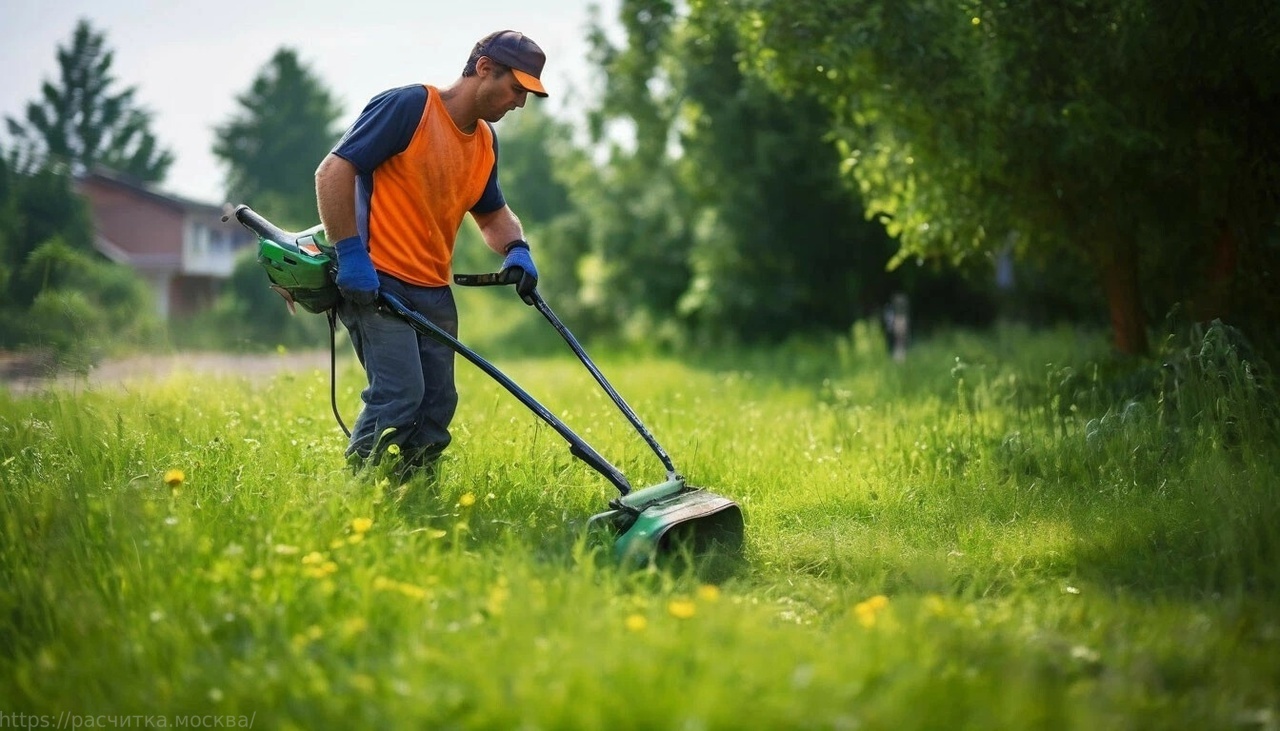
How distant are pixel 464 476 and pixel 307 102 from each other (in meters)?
34.0

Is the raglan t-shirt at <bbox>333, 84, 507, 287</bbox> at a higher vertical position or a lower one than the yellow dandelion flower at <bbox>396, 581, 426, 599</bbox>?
higher

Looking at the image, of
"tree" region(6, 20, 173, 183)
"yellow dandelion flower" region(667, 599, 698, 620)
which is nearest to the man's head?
"yellow dandelion flower" region(667, 599, 698, 620)

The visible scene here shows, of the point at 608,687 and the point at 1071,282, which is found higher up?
the point at 1071,282

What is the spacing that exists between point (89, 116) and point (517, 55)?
1977 centimetres

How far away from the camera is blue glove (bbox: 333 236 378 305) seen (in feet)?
14.8

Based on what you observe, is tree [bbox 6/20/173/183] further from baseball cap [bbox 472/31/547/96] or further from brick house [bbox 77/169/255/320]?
baseball cap [bbox 472/31/547/96]

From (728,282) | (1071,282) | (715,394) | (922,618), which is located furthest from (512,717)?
(728,282)

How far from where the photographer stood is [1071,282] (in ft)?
46.0

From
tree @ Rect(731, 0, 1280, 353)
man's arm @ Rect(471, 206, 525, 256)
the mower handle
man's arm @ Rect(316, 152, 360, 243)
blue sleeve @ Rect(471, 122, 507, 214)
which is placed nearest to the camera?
man's arm @ Rect(316, 152, 360, 243)

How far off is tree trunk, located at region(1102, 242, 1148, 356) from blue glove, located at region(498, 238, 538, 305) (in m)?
4.63

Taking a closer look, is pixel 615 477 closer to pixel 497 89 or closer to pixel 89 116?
pixel 497 89

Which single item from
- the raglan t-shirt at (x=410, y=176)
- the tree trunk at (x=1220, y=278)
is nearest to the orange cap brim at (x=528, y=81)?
the raglan t-shirt at (x=410, y=176)

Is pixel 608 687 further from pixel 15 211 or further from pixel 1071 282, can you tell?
pixel 1071 282

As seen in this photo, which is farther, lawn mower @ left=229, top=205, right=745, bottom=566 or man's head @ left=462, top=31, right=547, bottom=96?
man's head @ left=462, top=31, right=547, bottom=96
